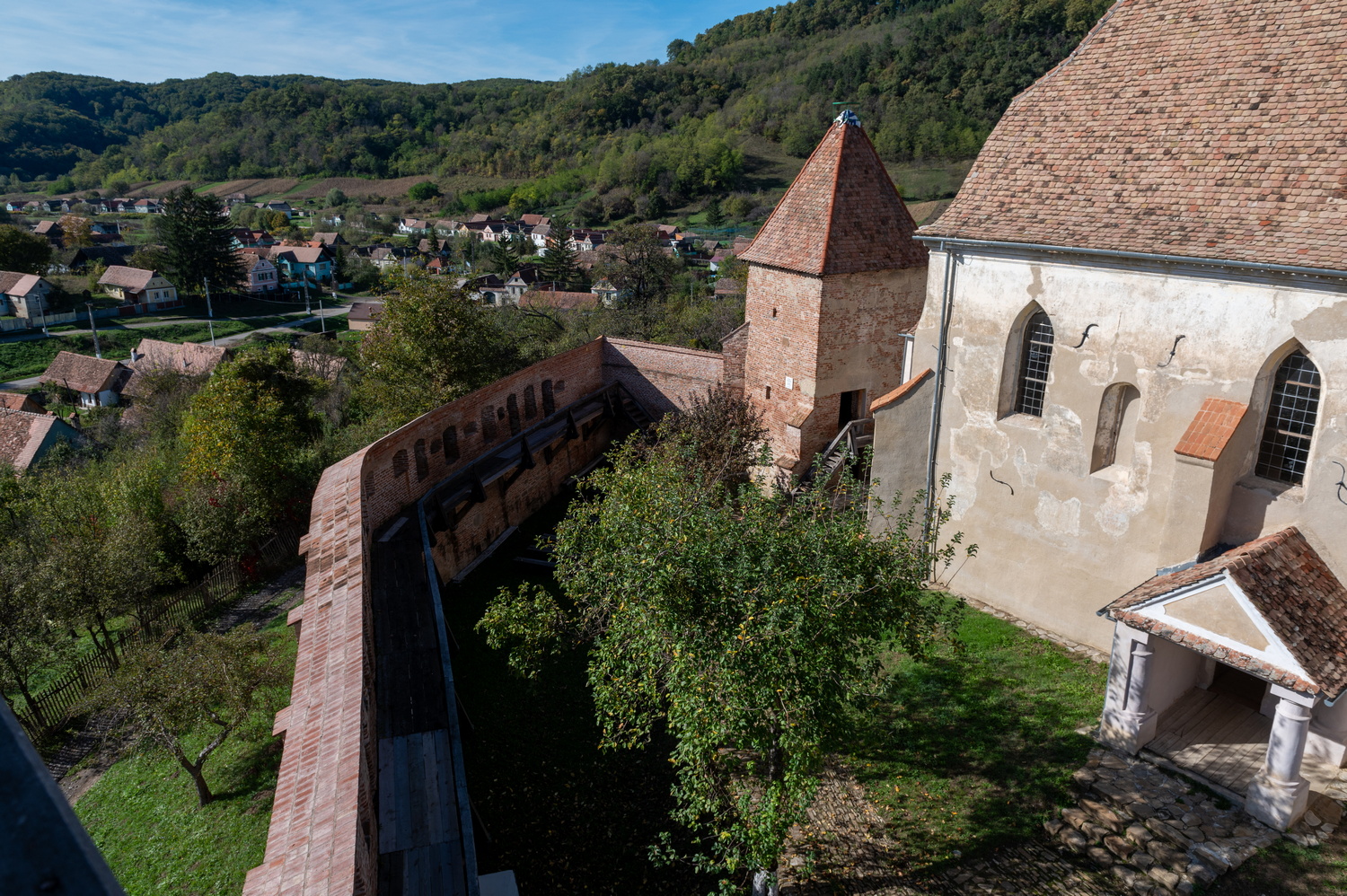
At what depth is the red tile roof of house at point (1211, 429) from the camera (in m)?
11.9

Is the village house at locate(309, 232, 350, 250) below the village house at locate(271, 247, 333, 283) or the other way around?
the other way around

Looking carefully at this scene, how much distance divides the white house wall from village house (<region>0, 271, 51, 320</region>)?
77.2 m

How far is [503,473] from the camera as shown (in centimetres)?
2184

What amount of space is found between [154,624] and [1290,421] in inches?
1016

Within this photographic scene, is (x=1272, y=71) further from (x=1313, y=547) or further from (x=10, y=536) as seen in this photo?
(x=10, y=536)

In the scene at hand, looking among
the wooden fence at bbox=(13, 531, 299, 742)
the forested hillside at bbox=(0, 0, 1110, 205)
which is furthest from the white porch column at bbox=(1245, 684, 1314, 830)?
the forested hillside at bbox=(0, 0, 1110, 205)

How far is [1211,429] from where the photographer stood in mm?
12172

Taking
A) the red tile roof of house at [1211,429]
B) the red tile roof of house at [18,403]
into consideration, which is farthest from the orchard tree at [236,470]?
the red tile roof of house at [18,403]

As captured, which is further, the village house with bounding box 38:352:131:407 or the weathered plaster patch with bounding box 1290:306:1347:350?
the village house with bounding box 38:352:131:407

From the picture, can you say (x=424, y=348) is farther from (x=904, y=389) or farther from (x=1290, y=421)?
(x=1290, y=421)

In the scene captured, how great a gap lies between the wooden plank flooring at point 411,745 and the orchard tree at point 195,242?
7188cm

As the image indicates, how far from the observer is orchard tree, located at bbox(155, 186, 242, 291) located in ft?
245

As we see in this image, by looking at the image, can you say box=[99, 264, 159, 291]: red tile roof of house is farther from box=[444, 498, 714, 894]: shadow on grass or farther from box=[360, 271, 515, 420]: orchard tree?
box=[444, 498, 714, 894]: shadow on grass

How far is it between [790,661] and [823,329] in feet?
41.7
